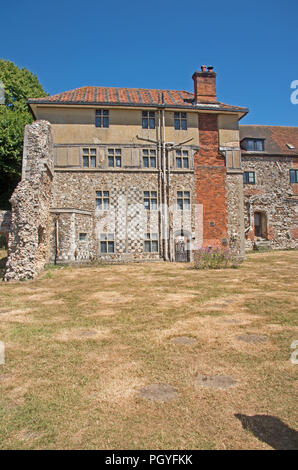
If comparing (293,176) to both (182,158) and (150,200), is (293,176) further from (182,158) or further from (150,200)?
(150,200)

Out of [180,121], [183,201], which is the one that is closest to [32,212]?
[183,201]

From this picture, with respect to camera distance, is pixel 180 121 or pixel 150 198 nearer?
pixel 150 198

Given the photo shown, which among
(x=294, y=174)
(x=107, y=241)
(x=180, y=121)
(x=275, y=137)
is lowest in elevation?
(x=107, y=241)

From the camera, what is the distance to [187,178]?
21797 millimetres

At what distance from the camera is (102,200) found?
68.4 feet

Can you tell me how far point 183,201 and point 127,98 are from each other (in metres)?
8.22

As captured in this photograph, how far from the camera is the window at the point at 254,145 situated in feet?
101

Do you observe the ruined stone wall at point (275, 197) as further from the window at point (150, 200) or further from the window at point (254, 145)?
the window at point (150, 200)

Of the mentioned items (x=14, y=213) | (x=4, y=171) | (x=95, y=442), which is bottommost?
(x=95, y=442)

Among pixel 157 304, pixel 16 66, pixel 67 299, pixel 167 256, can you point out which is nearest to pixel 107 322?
pixel 157 304

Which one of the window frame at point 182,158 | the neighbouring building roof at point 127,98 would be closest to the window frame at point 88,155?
the neighbouring building roof at point 127,98

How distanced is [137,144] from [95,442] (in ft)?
66.3

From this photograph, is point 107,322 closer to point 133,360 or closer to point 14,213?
point 133,360

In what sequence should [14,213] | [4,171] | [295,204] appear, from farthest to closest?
[295,204], [4,171], [14,213]
